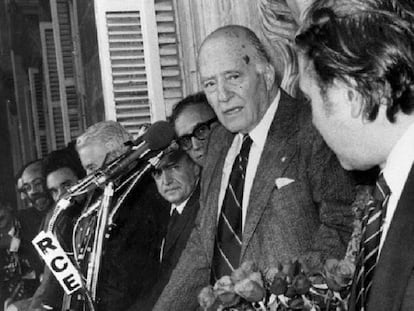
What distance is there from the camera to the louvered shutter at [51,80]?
527 cm

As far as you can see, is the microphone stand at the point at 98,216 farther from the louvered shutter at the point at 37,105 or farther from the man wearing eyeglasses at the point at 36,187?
the louvered shutter at the point at 37,105

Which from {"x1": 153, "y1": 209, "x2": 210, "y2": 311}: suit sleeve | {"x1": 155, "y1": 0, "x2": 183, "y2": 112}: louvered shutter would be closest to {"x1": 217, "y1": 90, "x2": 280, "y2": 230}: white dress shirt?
{"x1": 153, "y1": 209, "x2": 210, "y2": 311}: suit sleeve

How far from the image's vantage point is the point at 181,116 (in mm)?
2975

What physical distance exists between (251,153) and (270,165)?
0.43 ft

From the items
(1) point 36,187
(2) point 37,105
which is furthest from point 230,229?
(2) point 37,105

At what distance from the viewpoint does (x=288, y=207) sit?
2207 millimetres

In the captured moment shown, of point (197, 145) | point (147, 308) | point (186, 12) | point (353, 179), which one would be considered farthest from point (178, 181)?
point (186, 12)

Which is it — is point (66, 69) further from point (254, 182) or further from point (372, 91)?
point (372, 91)

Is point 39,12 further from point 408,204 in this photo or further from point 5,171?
point 408,204

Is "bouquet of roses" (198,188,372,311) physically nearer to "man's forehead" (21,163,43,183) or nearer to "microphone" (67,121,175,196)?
"microphone" (67,121,175,196)

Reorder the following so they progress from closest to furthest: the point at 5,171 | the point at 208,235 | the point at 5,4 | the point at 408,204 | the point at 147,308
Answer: the point at 408,204 < the point at 208,235 < the point at 147,308 < the point at 5,171 < the point at 5,4

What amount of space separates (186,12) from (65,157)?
0.92 m

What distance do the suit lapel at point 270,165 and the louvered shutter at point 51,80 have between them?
122 inches

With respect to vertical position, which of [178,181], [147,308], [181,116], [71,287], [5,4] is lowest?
[147,308]
